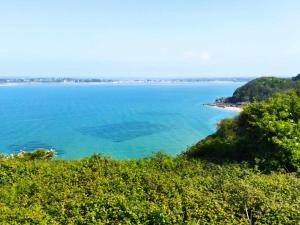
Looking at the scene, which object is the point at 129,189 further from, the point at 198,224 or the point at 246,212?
the point at 246,212

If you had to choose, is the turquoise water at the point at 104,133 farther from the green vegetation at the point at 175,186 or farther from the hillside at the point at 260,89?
the green vegetation at the point at 175,186

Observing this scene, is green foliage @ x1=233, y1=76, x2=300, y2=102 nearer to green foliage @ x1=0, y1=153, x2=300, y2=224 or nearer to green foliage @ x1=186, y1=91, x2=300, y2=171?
green foliage @ x1=186, y1=91, x2=300, y2=171

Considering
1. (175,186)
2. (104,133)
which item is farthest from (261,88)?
(175,186)

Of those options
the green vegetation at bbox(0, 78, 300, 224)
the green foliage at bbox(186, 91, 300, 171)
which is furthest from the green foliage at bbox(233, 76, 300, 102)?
the green vegetation at bbox(0, 78, 300, 224)

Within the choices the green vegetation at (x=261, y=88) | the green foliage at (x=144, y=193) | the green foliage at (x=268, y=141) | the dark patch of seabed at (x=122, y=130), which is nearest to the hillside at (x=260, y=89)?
the green vegetation at (x=261, y=88)

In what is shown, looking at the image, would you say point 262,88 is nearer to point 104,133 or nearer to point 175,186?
point 104,133

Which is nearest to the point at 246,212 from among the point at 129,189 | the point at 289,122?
the point at 129,189
